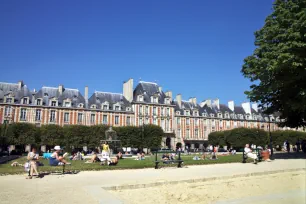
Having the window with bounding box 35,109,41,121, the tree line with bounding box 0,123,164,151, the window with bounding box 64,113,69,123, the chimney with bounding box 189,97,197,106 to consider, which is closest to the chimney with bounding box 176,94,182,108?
the chimney with bounding box 189,97,197,106

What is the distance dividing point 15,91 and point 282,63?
41.2 meters

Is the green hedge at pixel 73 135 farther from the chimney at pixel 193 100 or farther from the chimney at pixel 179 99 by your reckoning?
the chimney at pixel 193 100

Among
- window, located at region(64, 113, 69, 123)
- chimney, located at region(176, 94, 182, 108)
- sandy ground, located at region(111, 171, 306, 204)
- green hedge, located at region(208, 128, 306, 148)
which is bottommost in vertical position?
sandy ground, located at region(111, 171, 306, 204)

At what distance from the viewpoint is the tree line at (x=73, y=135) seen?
119ft

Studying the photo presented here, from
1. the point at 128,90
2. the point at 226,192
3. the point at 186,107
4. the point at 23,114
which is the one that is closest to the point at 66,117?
the point at 23,114

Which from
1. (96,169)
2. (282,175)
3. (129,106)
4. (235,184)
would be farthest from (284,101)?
(129,106)

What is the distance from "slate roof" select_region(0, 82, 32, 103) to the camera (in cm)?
4169

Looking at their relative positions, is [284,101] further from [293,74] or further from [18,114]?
[18,114]

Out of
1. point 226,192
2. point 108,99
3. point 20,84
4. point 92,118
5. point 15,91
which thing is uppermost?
point 20,84

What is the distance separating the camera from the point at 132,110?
49.5m

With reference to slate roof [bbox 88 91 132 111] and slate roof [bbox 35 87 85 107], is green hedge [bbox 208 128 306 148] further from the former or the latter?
slate roof [bbox 35 87 85 107]

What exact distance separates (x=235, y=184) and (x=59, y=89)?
4252 centimetres

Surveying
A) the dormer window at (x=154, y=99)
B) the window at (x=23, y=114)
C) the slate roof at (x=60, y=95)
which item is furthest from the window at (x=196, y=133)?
the window at (x=23, y=114)

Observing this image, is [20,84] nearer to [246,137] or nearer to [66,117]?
[66,117]
